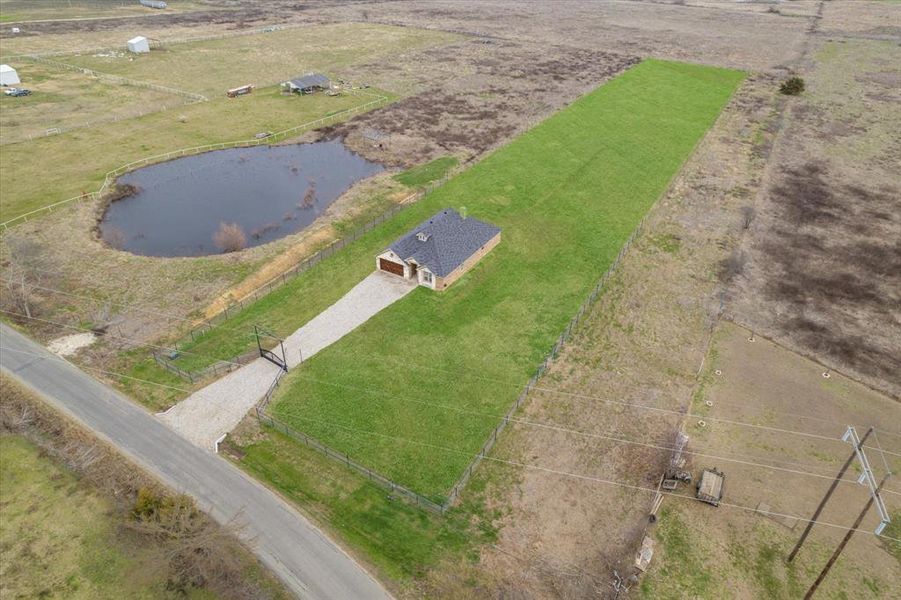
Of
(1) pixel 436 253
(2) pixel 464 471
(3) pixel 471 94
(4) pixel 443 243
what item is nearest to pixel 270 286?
(1) pixel 436 253

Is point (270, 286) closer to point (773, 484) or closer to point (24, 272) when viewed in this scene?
point (24, 272)

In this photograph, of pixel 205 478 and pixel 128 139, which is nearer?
pixel 205 478

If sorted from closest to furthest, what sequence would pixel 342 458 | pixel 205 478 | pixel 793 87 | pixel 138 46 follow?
pixel 205 478, pixel 342 458, pixel 793 87, pixel 138 46

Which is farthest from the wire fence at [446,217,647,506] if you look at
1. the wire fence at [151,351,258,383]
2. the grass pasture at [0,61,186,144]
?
the grass pasture at [0,61,186,144]

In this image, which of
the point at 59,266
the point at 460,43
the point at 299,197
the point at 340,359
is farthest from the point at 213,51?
the point at 340,359

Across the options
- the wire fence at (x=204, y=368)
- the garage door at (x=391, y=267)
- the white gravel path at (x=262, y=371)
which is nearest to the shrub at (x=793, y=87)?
the white gravel path at (x=262, y=371)

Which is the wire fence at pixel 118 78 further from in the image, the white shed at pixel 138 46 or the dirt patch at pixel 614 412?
the dirt patch at pixel 614 412
